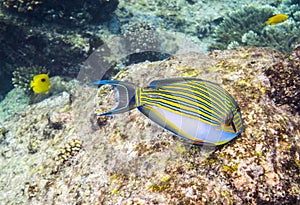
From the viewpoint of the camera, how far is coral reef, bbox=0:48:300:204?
6.32 feet

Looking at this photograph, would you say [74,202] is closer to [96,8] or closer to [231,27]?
[96,8]

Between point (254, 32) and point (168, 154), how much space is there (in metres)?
7.10

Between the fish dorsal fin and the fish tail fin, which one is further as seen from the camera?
the fish dorsal fin

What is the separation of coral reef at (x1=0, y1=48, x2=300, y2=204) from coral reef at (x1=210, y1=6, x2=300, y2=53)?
15.2 feet

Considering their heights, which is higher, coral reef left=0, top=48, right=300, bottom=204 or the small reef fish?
the small reef fish

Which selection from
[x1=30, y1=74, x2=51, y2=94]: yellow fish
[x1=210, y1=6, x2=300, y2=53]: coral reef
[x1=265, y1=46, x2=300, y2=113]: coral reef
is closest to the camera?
[x1=265, y1=46, x2=300, y2=113]: coral reef

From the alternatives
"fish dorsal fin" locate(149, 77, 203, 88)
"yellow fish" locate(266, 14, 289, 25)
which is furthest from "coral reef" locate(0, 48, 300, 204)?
"yellow fish" locate(266, 14, 289, 25)

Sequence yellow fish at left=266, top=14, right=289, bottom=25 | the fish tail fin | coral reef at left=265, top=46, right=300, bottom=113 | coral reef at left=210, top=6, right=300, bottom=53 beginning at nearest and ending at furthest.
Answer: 1. the fish tail fin
2. coral reef at left=265, top=46, right=300, bottom=113
3. yellow fish at left=266, top=14, right=289, bottom=25
4. coral reef at left=210, top=6, right=300, bottom=53

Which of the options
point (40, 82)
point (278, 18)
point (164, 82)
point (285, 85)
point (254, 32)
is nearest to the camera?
point (164, 82)

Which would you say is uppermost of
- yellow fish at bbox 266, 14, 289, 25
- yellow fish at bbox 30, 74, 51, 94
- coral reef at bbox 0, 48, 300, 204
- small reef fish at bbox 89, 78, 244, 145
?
small reef fish at bbox 89, 78, 244, 145

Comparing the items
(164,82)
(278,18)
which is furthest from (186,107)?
(278,18)

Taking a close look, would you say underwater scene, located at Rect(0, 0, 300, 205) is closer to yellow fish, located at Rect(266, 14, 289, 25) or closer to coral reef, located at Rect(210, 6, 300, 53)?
yellow fish, located at Rect(266, 14, 289, 25)

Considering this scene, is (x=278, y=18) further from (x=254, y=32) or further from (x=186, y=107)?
(x=186, y=107)

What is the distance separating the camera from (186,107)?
63.8 inches
